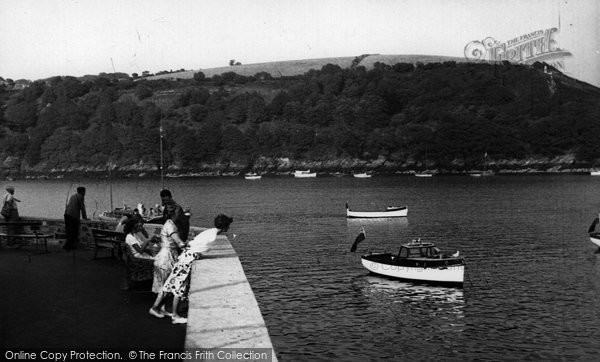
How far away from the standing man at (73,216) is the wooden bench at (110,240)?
97 cm

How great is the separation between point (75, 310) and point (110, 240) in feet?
16.6

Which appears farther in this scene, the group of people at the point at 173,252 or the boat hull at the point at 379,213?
the boat hull at the point at 379,213

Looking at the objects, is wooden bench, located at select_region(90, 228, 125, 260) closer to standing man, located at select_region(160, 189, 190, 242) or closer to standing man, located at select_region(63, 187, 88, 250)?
standing man, located at select_region(63, 187, 88, 250)

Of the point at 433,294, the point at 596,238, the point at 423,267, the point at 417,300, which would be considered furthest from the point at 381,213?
the point at 417,300

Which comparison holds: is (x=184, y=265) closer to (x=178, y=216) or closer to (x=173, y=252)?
(x=173, y=252)

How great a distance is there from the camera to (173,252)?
10.8m

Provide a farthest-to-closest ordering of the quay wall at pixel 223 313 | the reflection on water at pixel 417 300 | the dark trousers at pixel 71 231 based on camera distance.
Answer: the reflection on water at pixel 417 300 < the dark trousers at pixel 71 231 < the quay wall at pixel 223 313

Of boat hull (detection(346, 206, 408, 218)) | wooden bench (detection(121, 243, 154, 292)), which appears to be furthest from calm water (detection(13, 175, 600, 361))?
wooden bench (detection(121, 243, 154, 292))

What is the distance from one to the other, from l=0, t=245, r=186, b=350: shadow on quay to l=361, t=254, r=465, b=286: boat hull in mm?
22044

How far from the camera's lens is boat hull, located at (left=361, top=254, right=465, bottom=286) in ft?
111

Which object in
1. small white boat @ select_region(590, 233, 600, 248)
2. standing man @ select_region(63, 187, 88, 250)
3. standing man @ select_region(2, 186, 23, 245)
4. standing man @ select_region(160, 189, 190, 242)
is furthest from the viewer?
small white boat @ select_region(590, 233, 600, 248)

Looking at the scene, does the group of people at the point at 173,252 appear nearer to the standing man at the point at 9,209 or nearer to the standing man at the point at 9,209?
the standing man at the point at 9,209

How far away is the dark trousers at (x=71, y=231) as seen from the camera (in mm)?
17406

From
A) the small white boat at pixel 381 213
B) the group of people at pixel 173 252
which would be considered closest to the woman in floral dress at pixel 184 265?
the group of people at pixel 173 252
